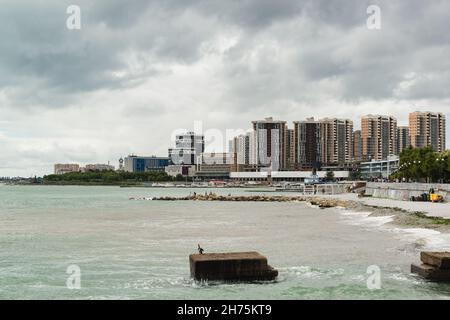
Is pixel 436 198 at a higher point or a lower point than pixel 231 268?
lower

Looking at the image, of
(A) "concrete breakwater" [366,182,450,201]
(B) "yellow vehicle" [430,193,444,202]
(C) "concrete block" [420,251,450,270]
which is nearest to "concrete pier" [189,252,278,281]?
(C) "concrete block" [420,251,450,270]

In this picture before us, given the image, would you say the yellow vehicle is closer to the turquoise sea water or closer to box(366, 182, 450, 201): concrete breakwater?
box(366, 182, 450, 201): concrete breakwater

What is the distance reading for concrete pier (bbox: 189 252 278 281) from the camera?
687 inches

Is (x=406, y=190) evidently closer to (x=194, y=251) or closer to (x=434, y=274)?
(x=194, y=251)

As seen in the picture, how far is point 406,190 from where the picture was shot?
79.1 m

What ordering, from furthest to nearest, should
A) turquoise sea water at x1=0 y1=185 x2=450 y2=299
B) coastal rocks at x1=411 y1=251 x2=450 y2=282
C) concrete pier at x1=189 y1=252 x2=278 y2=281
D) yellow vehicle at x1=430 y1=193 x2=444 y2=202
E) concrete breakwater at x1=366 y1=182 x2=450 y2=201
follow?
concrete breakwater at x1=366 y1=182 x2=450 y2=201
yellow vehicle at x1=430 y1=193 x2=444 y2=202
coastal rocks at x1=411 y1=251 x2=450 y2=282
concrete pier at x1=189 y1=252 x2=278 y2=281
turquoise sea water at x1=0 y1=185 x2=450 y2=299

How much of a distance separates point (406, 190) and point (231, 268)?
2627 inches

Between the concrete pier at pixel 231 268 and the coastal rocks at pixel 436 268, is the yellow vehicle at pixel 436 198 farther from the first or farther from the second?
the concrete pier at pixel 231 268

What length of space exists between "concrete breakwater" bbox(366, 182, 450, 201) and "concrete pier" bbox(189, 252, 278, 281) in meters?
51.4

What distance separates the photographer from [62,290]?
57.7 ft

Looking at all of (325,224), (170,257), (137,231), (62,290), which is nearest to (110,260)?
(170,257)

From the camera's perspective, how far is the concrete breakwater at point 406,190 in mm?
66375

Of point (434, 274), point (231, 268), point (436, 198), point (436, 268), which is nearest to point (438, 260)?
point (436, 268)

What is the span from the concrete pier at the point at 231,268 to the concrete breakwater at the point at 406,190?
169ft
